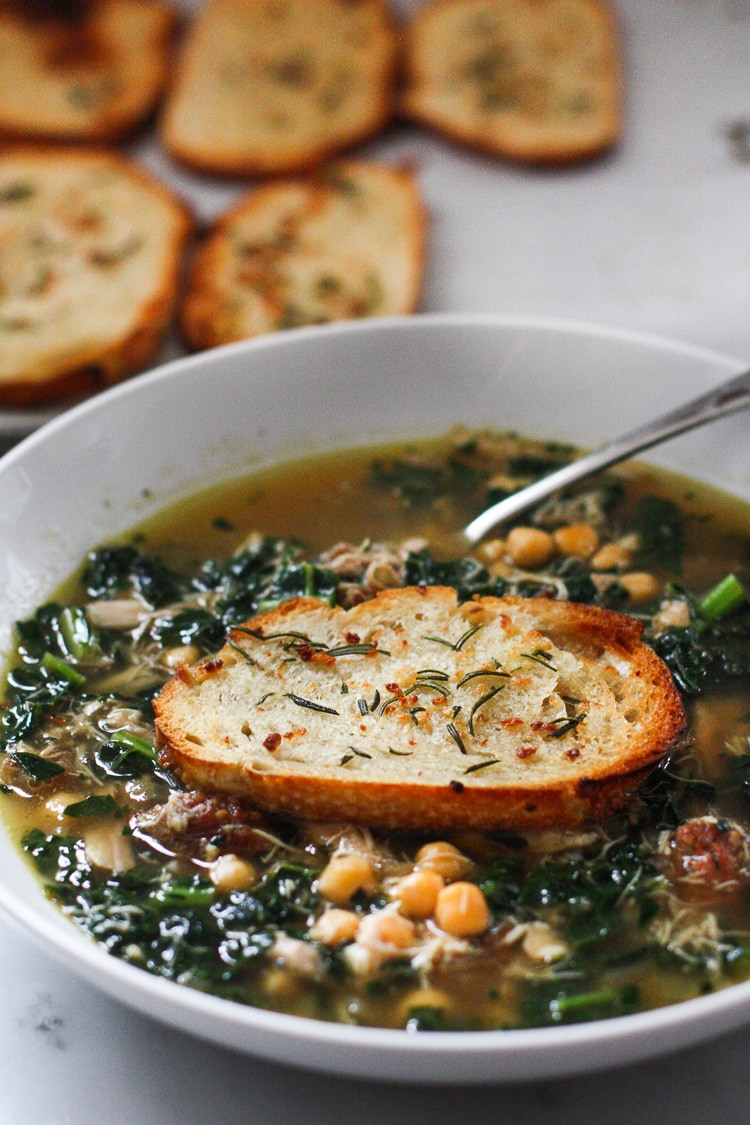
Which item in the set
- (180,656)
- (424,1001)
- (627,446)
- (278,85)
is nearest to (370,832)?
(424,1001)

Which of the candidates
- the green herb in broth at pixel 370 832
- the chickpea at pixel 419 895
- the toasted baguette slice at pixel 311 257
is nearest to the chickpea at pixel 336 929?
the green herb in broth at pixel 370 832

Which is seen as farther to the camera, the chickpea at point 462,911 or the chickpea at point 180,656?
the chickpea at point 180,656

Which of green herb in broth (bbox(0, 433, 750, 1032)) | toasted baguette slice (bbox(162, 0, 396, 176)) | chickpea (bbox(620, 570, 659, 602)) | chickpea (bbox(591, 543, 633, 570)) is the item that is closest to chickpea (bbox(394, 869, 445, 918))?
green herb in broth (bbox(0, 433, 750, 1032))

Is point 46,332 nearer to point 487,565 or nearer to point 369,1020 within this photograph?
point 487,565

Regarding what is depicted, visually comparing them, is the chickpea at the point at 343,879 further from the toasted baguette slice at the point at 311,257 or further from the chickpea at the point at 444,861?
the toasted baguette slice at the point at 311,257

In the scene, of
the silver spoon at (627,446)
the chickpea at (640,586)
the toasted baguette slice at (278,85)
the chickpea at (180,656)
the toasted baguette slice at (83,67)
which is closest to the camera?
the chickpea at (180,656)

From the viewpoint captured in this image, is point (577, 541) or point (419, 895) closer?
point (419, 895)

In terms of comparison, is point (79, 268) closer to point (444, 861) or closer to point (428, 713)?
point (428, 713)
